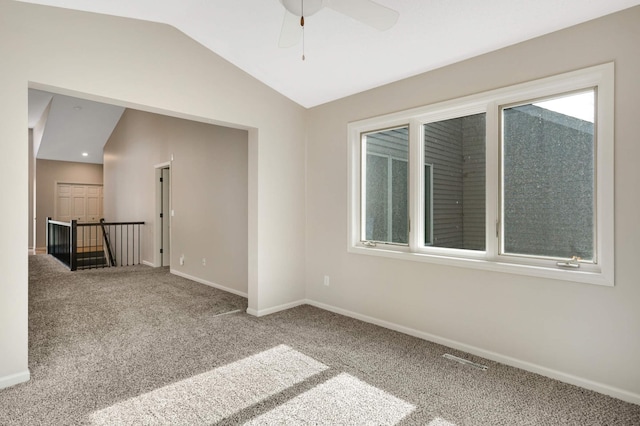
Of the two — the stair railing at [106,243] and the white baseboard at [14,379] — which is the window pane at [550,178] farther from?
the stair railing at [106,243]

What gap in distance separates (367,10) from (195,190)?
4.76 meters

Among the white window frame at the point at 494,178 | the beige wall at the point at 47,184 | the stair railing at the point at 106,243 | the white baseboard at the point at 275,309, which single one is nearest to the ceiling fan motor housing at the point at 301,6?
the white window frame at the point at 494,178

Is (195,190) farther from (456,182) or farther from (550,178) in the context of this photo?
(550,178)

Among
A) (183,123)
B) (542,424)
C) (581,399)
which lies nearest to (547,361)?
(581,399)

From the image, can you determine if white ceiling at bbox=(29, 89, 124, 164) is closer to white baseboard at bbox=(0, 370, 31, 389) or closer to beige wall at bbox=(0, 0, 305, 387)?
beige wall at bbox=(0, 0, 305, 387)

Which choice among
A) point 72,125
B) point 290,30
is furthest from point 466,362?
point 72,125

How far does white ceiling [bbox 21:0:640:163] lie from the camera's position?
245 centimetres

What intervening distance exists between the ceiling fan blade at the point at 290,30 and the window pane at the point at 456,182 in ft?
5.57

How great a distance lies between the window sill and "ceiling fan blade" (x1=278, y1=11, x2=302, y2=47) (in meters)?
2.22

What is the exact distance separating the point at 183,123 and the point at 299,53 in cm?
365

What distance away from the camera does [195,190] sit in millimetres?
6027

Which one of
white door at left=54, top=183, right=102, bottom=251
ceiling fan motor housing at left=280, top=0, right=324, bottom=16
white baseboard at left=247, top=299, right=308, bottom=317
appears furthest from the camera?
white door at left=54, top=183, right=102, bottom=251

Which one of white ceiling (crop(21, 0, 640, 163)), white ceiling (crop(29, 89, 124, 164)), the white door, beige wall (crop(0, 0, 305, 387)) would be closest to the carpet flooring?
beige wall (crop(0, 0, 305, 387))

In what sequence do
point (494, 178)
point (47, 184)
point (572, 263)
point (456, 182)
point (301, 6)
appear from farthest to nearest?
point (47, 184)
point (456, 182)
point (494, 178)
point (572, 263)
point (301, 6)
